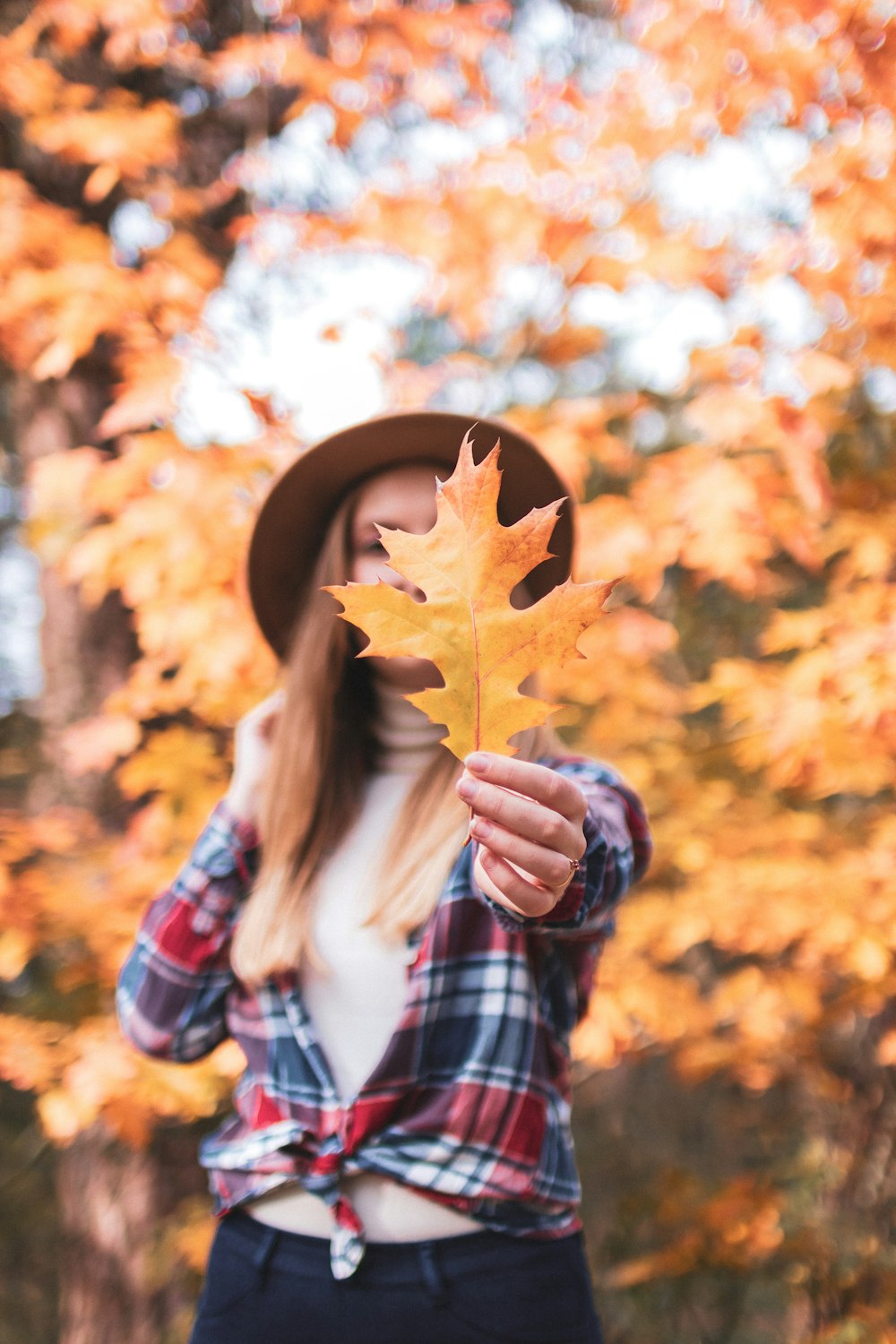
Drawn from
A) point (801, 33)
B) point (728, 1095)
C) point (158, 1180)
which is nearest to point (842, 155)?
point (801, 33)

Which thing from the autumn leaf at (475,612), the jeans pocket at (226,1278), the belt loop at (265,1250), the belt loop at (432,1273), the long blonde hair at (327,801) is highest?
the autumn leaf at (475,612)

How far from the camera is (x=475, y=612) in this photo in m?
0.82

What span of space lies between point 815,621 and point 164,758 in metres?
1.57

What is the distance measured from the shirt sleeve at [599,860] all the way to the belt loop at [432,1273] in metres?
0.43

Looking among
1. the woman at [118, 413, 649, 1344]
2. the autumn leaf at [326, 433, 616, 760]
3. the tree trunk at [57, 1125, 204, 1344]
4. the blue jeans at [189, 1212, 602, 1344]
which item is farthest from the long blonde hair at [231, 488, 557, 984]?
the tree trunk at [57, 1125, 204, 1344]

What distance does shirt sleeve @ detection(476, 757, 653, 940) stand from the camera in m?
1.11

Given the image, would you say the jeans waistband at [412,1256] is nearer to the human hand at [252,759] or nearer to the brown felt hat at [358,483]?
the human hand at [252,759]

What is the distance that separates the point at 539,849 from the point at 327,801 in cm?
74

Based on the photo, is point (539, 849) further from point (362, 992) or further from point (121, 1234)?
point (121, 1234)

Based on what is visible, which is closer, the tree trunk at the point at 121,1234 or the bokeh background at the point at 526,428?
the bokeh background at the point at 526,428

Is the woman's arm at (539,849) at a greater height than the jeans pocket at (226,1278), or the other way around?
the woman's arm at (539,849)

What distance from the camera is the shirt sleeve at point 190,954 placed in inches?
59.7

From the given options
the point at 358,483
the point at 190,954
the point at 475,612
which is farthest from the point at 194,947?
the point at 475,612

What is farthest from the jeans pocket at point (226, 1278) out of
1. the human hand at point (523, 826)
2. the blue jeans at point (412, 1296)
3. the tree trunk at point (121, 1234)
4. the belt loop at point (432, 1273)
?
the tree trunk at point (121, 1234)
